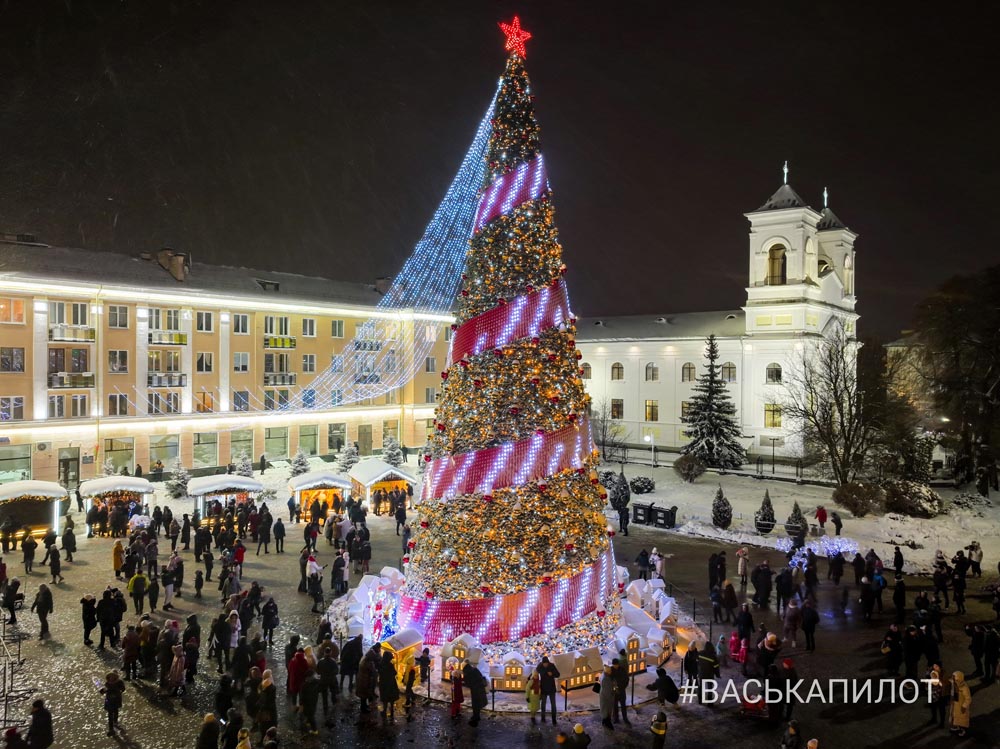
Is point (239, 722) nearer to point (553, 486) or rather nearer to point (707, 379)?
point (553, 486)

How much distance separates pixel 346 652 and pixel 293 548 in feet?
37.8

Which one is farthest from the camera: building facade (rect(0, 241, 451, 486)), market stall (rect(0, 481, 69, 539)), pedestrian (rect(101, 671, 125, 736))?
building facade (rect(0, 241, 451, 486))

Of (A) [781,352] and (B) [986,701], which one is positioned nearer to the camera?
(B) [986,701]

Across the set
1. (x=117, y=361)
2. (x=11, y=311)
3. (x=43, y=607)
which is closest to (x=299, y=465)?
(x=117, y=361)

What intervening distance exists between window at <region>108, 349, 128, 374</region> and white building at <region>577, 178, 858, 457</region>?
34893mm

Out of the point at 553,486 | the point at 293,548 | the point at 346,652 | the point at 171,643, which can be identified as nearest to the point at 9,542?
the point at 293,548

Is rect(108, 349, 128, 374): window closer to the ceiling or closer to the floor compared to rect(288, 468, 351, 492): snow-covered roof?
closer to the ceiling

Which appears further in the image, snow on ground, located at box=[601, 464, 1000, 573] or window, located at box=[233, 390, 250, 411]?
window, located at box=[233, 390, 250, 411]

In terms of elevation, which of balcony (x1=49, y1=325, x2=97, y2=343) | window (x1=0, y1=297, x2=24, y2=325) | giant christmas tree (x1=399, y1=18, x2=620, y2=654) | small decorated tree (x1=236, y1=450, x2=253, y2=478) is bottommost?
small decorated tree (x1=236, y1=450, x2=253, y2=478)

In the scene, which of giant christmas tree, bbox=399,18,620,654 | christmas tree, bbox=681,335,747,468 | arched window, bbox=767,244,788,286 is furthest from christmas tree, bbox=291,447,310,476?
arched window, bbox=767,244,788,286

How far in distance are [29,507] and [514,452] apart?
18.7m

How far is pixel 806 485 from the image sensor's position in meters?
34.9

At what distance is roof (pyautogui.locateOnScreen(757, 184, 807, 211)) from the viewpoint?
1868 inches

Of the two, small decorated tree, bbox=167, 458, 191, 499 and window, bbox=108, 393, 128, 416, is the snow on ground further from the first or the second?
window, bbox=108, 393, 128, 416
